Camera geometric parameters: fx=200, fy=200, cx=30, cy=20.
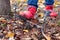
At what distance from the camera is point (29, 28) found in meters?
2.58

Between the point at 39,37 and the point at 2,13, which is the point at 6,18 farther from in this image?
the point at 39,37

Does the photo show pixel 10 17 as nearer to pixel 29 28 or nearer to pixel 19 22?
pixel 19 22

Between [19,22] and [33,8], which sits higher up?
[33,8]

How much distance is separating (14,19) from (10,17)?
103 millimetres

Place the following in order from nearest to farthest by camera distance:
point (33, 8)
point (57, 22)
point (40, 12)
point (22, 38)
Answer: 1. point (22, 38)
2. point (33, 8)
3. point (57, 22)
4. point (40, 12)

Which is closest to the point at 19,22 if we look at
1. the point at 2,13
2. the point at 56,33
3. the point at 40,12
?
the point at 2,13

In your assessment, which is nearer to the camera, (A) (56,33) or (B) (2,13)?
(A) (56,33)

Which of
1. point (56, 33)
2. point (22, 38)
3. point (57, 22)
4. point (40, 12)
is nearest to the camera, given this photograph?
point (22, 38)

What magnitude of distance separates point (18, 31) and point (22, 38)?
158mm

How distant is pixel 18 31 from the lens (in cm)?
246

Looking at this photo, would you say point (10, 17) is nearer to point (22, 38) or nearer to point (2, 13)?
point (2, 13)

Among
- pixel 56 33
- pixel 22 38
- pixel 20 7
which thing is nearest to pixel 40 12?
pixel 20 7

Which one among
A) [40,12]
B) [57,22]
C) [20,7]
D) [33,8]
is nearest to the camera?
[33,8]

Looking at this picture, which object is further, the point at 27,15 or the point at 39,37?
the point at 27,15
